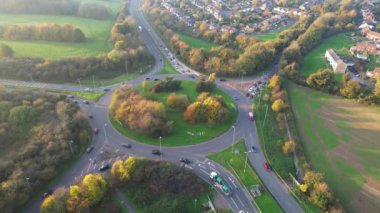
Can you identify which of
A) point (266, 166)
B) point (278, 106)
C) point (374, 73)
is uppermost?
point (374, 73)

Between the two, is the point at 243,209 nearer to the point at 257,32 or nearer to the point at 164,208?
the point at 164,208

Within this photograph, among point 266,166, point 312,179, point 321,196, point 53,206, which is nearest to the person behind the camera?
point 53,206

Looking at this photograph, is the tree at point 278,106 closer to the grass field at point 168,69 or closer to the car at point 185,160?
the car at point 185,160

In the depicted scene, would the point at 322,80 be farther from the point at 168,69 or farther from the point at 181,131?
the point at 168,69

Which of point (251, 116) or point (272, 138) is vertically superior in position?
point (251, 116)

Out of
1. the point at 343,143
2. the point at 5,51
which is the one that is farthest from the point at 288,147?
the point at 5,51

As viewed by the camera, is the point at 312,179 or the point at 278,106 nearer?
the point at 312,179

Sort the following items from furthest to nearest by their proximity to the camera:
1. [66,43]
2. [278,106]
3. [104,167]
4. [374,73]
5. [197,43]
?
[197,43], [66,43], [374,73], [278,106], [104,167]
